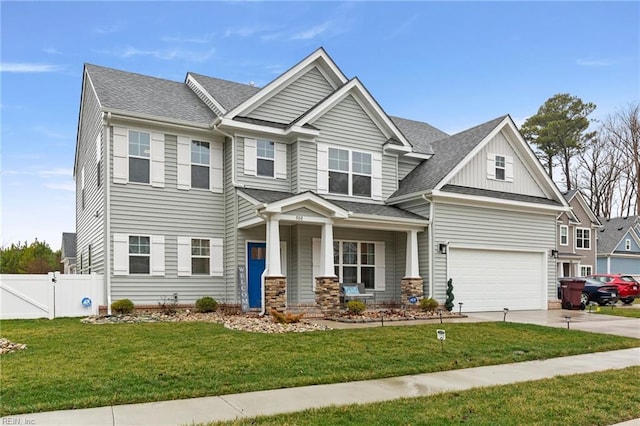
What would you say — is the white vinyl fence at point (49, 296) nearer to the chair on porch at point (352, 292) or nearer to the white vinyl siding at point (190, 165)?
the white vinyl siding at point (190, 165)

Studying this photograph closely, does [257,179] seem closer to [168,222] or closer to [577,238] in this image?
[168,222]

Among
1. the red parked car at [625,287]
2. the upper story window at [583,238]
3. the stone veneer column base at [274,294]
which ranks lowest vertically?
the red parked car at [625,287]

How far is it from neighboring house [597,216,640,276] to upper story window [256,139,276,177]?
116 feet

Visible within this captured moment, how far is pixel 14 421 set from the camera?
5.33 m

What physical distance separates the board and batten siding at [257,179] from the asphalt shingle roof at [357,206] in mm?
332

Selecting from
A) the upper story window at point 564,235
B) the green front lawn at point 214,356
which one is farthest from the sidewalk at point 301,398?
the upper story window at point 564,235

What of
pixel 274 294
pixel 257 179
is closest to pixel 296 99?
pixel 257 179

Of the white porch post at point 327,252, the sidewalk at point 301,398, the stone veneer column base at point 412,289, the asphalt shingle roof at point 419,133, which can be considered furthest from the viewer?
the asphalt shingle roof at point 419,133

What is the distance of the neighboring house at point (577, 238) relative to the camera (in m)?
37.6

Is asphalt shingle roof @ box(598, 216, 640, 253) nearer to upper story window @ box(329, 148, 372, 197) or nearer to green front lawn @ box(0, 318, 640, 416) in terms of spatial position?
upper story window @ box(329, 148, 372, 197)

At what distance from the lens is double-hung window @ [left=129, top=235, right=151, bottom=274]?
15.5 m

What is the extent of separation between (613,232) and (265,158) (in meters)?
37.5

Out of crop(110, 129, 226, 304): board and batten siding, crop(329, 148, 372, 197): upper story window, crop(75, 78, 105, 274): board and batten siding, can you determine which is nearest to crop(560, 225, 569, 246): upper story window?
crop(329, 148, 372, 197): upper story window

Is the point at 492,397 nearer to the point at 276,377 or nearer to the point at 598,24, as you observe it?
the point at 276,377
